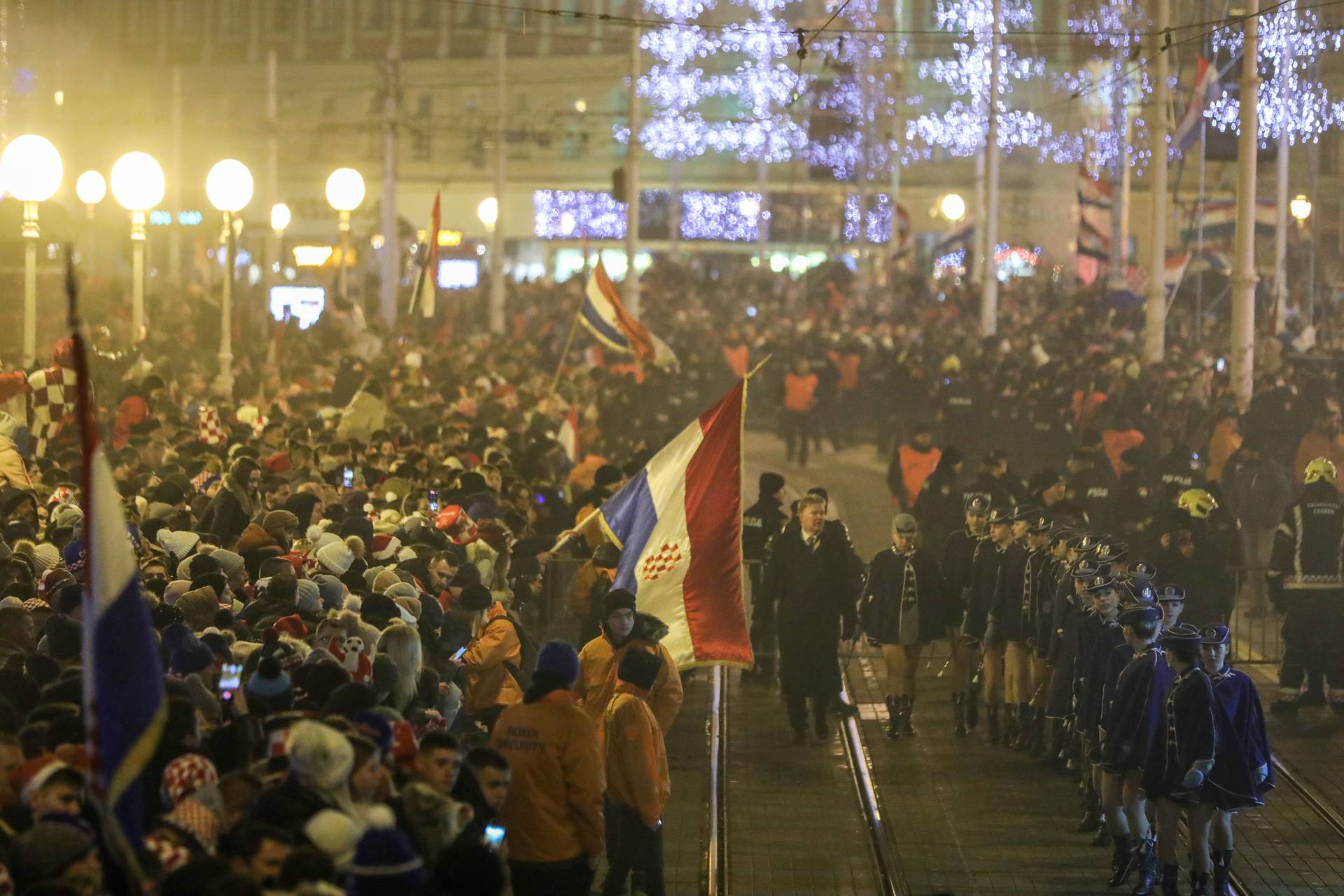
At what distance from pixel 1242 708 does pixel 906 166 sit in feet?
178

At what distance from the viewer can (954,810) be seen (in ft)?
37.2

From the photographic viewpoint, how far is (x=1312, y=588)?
14000mm

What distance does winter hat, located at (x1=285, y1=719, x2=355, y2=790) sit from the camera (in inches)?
232

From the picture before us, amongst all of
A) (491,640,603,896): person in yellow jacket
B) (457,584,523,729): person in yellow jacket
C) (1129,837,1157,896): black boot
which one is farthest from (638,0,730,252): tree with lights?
(491,640,603,896): person in yellow jacket

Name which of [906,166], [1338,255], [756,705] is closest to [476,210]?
[906,166]

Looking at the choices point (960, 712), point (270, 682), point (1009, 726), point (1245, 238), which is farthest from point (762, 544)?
point (1245, 238)

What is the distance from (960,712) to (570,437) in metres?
6.97

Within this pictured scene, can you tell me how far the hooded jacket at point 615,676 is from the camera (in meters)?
9.40

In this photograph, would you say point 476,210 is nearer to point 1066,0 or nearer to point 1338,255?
point 1066,0

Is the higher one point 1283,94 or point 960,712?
point 1283,94

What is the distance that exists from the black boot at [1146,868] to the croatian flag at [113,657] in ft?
18.9

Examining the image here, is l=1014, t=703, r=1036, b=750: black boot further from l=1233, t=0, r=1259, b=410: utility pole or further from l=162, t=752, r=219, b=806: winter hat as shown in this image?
l=1233, t=0, r=1259, b=410: utility pole

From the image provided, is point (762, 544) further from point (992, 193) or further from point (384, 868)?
point (992, 193)

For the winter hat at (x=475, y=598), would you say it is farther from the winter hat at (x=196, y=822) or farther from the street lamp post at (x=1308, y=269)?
the street lamp post at (x=1308, y=269)
